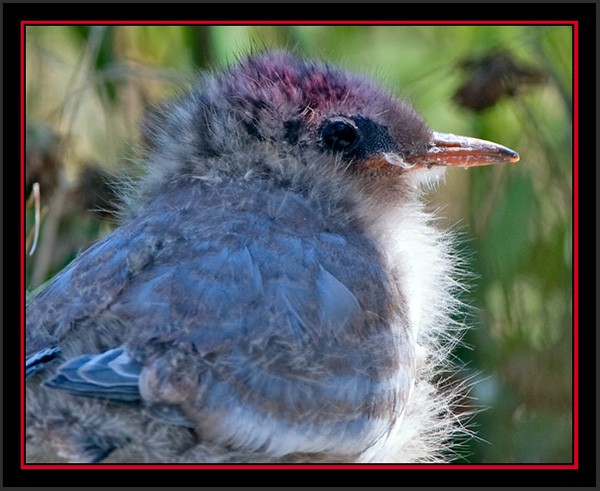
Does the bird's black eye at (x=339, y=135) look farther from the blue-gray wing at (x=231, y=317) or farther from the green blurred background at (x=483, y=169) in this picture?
the green blurred background at (x=483, y=169)

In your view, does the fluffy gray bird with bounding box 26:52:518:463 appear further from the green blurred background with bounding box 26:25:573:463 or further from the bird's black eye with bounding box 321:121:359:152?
the green blurred background with bounding box 26:25:573:463

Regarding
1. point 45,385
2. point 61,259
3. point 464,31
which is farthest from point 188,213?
point 464,31

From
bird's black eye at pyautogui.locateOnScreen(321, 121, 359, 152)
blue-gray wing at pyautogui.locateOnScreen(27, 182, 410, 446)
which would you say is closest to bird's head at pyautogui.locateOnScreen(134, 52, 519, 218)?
bird's black eye at pyautogui.locateOnScreen(321, 121, 359, 152)

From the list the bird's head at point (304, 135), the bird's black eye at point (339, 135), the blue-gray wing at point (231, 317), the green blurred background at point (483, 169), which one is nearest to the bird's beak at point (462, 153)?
the bird's head at point (304, 135)

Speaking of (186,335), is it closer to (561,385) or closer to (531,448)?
(531,448)

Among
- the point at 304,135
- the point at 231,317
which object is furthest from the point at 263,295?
the point at 304,135

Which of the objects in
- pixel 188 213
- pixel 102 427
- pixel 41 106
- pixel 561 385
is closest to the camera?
pixel 102 427

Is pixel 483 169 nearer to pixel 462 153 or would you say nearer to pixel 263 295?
pixel 462 153
